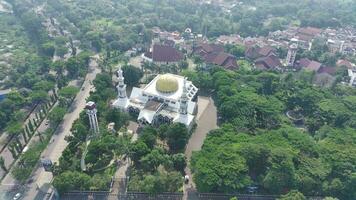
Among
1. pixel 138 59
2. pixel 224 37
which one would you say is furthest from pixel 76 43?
pixel 224 37

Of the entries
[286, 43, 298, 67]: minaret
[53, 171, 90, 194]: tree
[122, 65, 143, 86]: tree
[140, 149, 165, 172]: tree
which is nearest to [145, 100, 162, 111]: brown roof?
[122, 65, 143, 86]: tree

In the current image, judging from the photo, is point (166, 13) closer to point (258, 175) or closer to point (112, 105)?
point (112, 105)

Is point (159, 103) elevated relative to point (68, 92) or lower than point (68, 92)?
lower

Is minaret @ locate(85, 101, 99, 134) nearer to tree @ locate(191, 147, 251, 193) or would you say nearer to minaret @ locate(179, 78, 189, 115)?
minaret @ locate(179, 78, 189, 115)

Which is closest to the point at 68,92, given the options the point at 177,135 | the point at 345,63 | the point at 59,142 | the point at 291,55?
the point at 59,142

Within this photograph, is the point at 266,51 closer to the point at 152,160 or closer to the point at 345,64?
the point at 345,64

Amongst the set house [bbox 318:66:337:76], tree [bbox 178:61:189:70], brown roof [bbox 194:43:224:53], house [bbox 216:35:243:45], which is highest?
brown roof [bbox 194:43:224:53]
